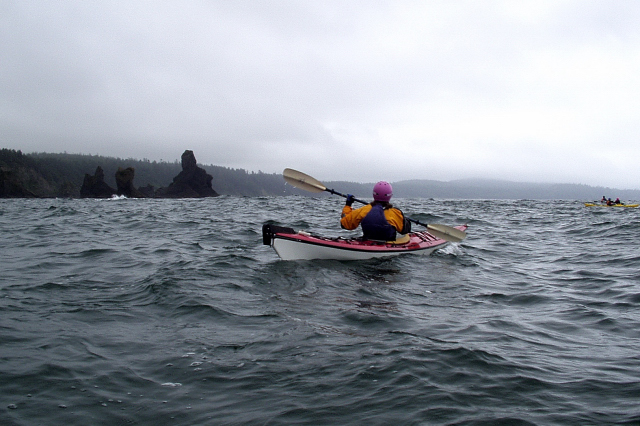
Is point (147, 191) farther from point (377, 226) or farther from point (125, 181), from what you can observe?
point (377, 226)

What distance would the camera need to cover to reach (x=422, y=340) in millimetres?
4539

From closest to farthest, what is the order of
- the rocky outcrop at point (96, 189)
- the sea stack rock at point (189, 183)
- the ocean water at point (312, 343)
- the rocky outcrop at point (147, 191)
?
the ocean water at point (312, 343)
the rocky outcrop at point (96, 189)
the rocky outcrop at point (147, 191)
the sea stack rock at point (189, 183)

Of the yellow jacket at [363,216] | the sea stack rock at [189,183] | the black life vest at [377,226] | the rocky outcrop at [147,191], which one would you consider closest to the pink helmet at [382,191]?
the black life vest at [377,226]

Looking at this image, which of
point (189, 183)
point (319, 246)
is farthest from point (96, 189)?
point (319, 246)

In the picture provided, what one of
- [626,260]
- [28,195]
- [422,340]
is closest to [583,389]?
[422,340]

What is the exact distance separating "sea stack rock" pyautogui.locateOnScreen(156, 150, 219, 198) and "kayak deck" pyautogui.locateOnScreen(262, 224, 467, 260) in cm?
9866

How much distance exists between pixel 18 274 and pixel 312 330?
5.55 metres

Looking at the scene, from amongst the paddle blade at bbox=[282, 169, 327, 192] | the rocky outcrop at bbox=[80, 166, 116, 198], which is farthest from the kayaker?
the rocky outcrop at bbox=[80, 166, 116, 198]

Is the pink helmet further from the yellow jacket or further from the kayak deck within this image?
the kayak deck

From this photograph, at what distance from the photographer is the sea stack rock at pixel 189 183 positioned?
104 metres

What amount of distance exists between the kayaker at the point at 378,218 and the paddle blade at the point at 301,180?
1.98 metres

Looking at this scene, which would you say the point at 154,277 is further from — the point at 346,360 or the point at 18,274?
the point at 346,360

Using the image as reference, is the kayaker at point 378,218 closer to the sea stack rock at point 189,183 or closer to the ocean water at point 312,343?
the ocean water at point 312,343

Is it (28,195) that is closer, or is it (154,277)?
(154,277)
